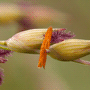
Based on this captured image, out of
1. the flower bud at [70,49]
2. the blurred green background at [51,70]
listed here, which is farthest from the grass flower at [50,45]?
the blurred green background at [51,70]

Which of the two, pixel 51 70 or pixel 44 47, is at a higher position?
pixel 44 47

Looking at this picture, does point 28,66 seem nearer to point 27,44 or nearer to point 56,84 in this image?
point 56,84

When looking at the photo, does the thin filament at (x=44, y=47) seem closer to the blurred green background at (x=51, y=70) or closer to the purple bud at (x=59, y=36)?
the purple bud at (x=59, y=36)

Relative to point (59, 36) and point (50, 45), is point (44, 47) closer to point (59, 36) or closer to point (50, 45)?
point (50, 45)

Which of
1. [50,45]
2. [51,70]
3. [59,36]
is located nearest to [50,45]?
[50,45]

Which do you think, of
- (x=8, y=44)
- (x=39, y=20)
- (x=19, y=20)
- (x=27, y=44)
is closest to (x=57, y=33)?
(x=27, y=44)

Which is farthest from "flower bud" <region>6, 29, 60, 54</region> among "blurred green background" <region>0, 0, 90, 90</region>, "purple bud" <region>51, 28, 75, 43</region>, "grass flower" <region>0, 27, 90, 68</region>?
"blurred green background" <region>0, 0, 90, 90</region>

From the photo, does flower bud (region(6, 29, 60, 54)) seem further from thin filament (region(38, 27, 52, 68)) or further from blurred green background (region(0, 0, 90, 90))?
blurred green background (region(0, 0, 90, 90))
